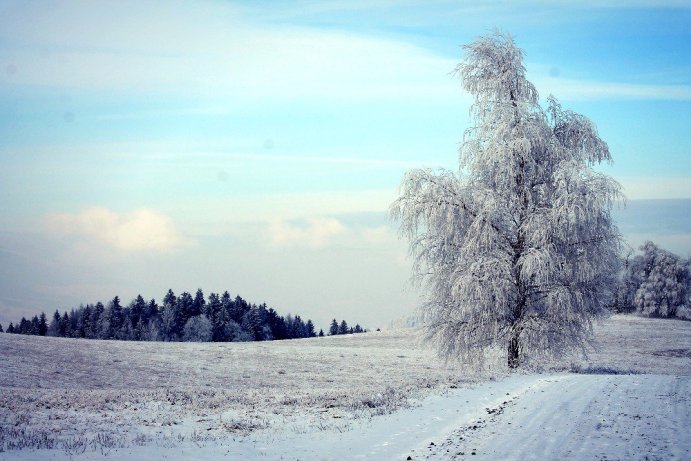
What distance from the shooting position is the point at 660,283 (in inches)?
3314

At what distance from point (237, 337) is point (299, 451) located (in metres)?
110

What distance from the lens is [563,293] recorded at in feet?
73.2

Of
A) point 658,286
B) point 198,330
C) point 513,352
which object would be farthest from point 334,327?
point 513,352

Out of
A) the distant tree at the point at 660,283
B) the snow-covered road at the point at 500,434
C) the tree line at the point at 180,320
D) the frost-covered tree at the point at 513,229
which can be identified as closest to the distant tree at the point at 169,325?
the tree line at the point at 180,320

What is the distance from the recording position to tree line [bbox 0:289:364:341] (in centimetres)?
11869

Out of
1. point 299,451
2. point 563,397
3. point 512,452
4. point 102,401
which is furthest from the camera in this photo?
point 102,401

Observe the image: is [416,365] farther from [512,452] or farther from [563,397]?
[512,452]

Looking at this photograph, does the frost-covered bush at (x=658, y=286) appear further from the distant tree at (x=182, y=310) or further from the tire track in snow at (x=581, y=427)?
the distant tree at (x=182, y=310)

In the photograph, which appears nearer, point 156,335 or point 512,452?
point 512,452

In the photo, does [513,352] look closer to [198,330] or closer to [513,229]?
[513,229]

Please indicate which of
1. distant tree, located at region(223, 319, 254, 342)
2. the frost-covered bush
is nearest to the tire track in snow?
the frost-covered bush

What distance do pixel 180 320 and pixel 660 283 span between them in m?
91.8

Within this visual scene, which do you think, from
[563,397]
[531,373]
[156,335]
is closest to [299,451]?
[563,397]

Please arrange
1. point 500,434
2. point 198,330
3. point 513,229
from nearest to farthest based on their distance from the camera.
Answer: point 500,434 → point 513,229 → point 198,330
